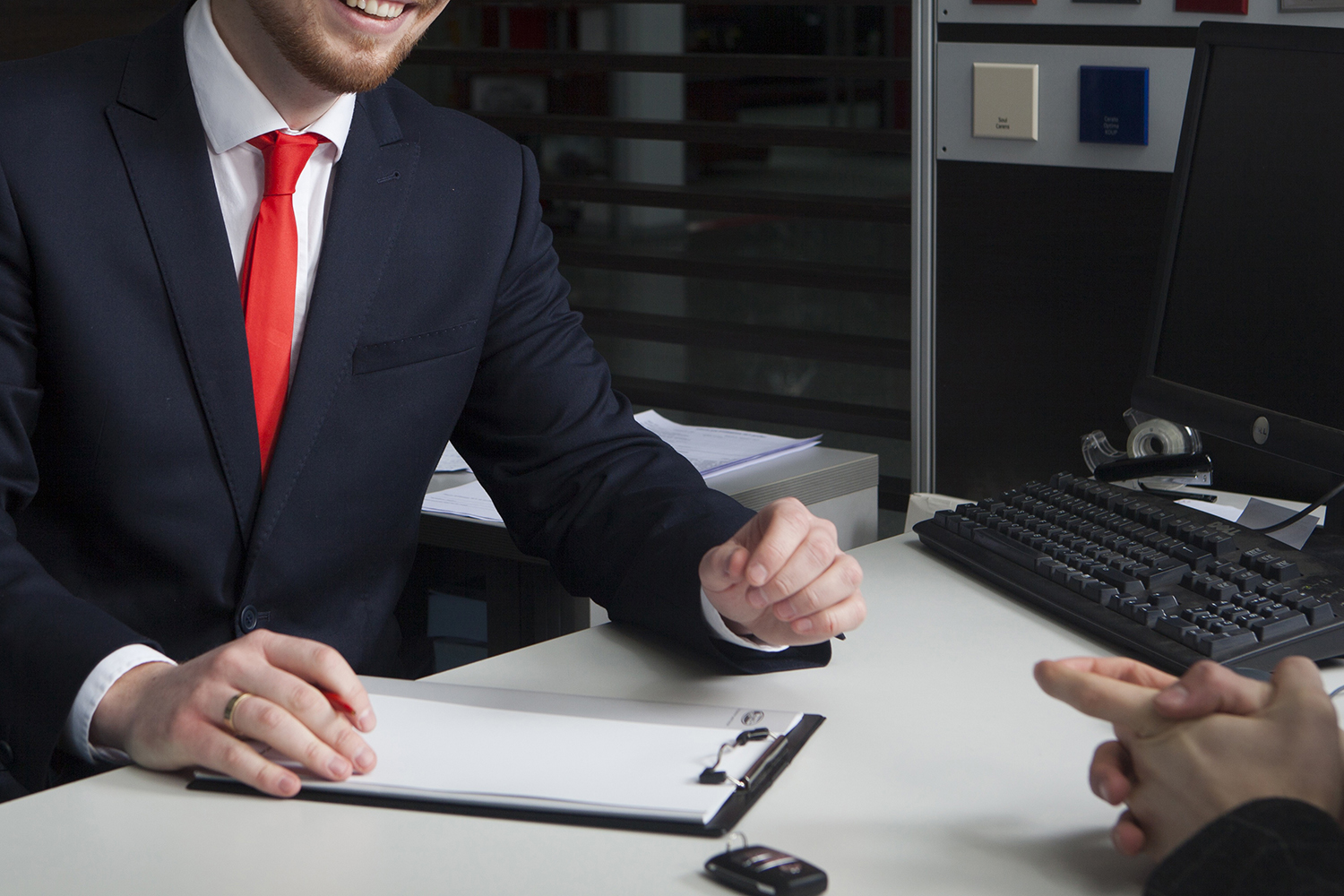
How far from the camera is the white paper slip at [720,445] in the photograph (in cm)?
162

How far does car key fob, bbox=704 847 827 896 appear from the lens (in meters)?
0.69

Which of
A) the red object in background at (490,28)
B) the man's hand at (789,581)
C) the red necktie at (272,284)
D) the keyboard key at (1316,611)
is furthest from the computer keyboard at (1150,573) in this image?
the red object in background at (490,28)

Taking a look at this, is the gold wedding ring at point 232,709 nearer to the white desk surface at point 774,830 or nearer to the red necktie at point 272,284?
the white desk surface at point 774,830

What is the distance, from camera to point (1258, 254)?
122 centimetres

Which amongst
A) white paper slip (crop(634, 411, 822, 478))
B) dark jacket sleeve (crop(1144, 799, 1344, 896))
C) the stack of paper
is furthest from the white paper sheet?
white paper slip (crop(634, 411, 822, 478))

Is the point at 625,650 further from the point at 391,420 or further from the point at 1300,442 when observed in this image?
the point at 1300,442

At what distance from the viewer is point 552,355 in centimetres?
141

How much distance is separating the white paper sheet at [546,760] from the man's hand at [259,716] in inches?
0.8

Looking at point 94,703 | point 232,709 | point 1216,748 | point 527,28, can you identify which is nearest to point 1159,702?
point 1216,748

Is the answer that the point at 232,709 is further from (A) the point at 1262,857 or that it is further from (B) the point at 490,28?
(B) the point at 490,28

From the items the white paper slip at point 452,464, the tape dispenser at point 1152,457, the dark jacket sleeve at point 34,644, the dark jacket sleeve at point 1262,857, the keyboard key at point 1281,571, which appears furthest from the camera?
the white paper slip at point 452,464

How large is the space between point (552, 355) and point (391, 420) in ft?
0.62

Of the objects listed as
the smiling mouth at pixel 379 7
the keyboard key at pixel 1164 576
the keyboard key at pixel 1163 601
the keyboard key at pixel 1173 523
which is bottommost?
the keyboard key at pixel 1163 601

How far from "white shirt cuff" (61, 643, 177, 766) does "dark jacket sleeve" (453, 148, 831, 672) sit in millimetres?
379
